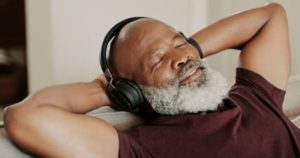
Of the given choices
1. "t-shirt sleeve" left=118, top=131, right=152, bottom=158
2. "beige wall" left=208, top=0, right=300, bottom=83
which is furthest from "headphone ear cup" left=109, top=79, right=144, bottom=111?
"beige wall" left=208, top=0, right=300, bottom=83

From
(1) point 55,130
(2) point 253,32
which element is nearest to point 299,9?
(2) point 253,32

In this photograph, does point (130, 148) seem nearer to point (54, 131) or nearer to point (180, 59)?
point (54, 131)

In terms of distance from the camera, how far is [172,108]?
1.05m

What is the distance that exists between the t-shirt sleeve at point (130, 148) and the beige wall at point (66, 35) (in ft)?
3.19

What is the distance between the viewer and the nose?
3.45ft

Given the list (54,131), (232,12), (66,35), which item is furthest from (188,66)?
(232,12)

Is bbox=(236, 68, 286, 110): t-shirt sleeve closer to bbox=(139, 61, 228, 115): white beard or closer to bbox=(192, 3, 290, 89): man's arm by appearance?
bbox=(192, 3, 290, 89): man's arm

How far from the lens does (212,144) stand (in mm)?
969

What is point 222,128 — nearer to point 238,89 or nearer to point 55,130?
point 238,89

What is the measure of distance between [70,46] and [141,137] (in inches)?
38.7

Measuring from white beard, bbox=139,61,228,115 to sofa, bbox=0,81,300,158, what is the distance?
9 cm

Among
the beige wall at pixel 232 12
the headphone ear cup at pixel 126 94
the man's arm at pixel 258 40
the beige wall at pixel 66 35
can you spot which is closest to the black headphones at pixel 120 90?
the headphone ear cup at pixel 126 94

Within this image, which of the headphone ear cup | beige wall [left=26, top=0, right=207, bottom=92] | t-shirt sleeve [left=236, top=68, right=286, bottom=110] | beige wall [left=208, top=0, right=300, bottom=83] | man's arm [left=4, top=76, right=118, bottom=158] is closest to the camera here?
man's arm [left=4, top=76, right=118, bottom=158]

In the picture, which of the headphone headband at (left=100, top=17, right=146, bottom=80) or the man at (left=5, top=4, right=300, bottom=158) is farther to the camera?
the headphone headband at (left=100, top=17, right=146, bottom=80)
